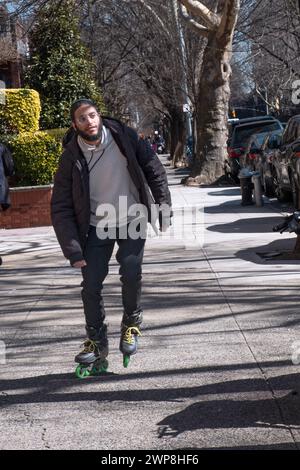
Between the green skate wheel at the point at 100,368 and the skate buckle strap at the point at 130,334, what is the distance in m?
0.21

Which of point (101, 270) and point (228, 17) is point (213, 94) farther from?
point (101, 270)

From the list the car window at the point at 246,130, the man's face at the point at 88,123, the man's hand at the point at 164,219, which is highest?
the man's face at the point at 88,123

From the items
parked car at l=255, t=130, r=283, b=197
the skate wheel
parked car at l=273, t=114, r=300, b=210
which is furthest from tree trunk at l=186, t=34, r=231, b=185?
the skate wheel

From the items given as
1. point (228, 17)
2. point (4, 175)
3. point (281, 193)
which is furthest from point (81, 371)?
point (228, 17)

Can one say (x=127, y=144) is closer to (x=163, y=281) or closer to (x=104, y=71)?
(x=163, y=281)

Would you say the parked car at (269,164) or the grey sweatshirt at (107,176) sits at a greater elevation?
the grey sweatshirt at (107,176)

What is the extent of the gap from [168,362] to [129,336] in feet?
1.29

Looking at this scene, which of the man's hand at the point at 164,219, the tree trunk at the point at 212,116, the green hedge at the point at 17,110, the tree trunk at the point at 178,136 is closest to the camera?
the man's hand at the point at 164,219

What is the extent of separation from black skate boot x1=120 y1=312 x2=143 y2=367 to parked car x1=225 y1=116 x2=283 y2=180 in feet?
65.9

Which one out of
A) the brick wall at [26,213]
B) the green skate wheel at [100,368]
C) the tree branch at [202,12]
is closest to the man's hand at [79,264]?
the green skate wheel at [100,368]

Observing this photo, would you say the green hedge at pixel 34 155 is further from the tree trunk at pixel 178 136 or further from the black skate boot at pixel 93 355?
the tree trunk at pixel 178 136

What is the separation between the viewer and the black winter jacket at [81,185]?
19.3ft

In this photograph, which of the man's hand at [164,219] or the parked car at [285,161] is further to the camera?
the parked car at [285,161]

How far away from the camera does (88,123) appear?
5871 mm
